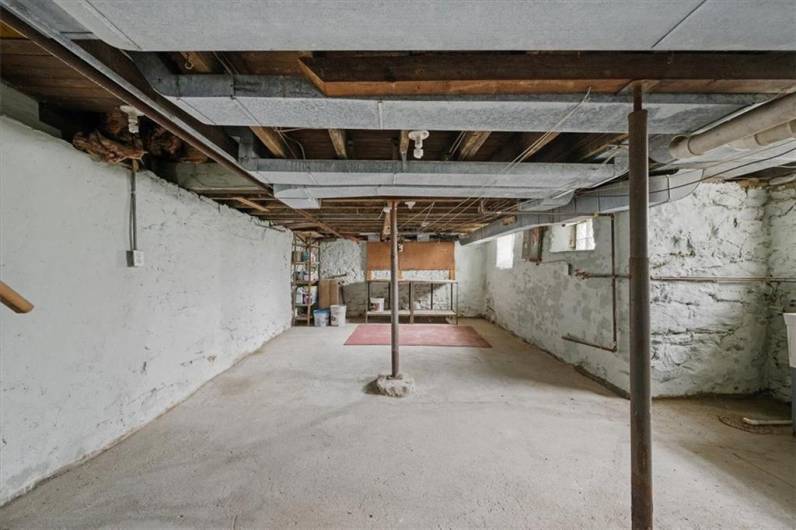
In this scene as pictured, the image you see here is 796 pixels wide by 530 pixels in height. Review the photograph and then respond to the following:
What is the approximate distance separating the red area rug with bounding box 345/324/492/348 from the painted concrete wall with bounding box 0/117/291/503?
246 centimetres

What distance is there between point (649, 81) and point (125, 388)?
345 cm

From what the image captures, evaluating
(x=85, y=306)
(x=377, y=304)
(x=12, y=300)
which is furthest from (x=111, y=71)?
(x=377, y=304)

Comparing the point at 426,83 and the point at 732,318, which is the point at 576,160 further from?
the point at 732,318

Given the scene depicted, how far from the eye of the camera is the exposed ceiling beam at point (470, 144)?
1.80 meters

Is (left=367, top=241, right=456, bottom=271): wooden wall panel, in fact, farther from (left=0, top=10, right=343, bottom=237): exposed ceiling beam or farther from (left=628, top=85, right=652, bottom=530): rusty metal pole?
(left=628, top=85, right=652, bottom=530): rusty metal pole

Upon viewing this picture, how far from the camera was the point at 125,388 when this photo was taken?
2168 mm

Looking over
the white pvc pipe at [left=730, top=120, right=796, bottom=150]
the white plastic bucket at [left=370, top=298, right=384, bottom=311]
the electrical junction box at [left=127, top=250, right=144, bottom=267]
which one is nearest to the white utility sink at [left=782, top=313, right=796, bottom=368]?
the white pvc pipe at [left=730, top=120, right=796, bottom=150]

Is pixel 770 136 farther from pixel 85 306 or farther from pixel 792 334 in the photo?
pixel 85 306

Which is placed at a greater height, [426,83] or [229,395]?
[426,83]

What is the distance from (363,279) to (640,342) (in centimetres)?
655

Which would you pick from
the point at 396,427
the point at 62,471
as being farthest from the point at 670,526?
the point at 62,471

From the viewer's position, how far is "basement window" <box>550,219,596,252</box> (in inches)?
149

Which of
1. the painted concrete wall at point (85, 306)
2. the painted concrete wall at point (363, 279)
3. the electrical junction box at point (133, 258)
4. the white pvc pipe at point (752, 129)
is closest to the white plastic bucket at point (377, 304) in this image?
the painted concrete wall at point (363, 279)

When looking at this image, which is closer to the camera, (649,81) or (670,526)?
(649,81)
